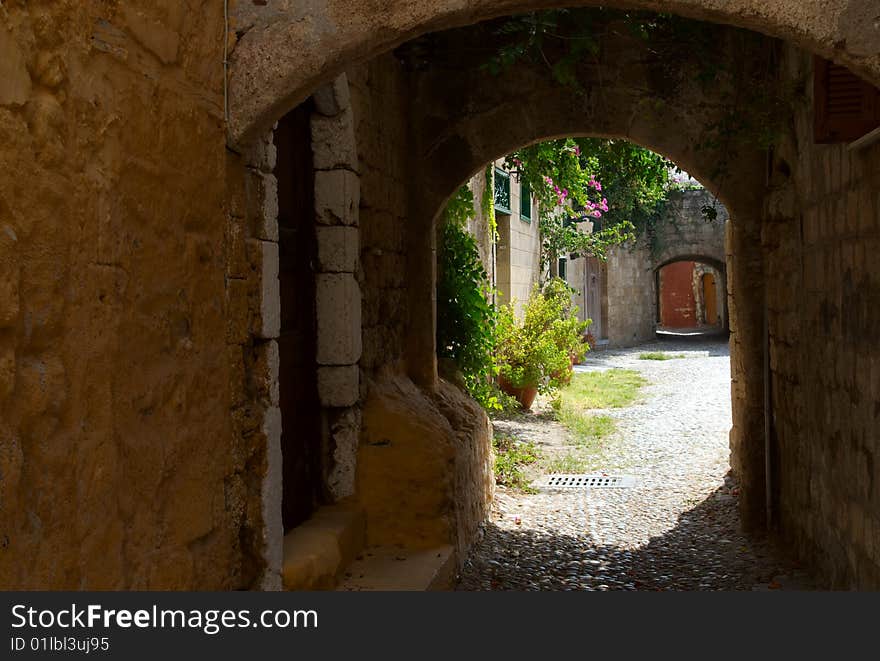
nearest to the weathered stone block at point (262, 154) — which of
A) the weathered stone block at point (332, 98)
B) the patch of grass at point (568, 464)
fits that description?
the weathered stone block at point (332, 98)

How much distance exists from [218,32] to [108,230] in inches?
31.6

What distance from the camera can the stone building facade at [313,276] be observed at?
184cm

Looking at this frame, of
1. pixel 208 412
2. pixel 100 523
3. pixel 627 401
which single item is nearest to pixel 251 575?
pixel 208 412

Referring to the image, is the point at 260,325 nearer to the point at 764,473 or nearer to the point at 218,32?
the point at 218,32

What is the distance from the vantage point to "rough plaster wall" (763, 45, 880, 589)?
351 centimetres

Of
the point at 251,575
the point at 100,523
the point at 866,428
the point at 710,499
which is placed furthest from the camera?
the point at 710,499

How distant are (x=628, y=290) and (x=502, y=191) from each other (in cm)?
1035

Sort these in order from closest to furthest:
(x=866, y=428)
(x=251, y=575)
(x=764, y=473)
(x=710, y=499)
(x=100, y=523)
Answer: (x=100, y=523) → (x=251, y=575) → (x=866, y=428) → (x=764, y=473) → (x=710, y=499)

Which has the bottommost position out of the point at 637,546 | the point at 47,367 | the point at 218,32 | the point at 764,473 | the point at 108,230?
the point at 637,546

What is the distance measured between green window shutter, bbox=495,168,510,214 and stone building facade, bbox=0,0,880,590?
5.28m

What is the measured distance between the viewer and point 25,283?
173cm

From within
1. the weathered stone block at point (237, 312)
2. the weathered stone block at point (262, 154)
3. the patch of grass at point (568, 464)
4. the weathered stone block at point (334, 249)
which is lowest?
the patch of grass at point (568, 464)

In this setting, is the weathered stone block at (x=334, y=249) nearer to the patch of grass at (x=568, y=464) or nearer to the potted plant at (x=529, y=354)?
the patch of grass at (x=568, y=464)

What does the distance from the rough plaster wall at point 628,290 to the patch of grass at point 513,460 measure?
1277cm
